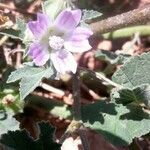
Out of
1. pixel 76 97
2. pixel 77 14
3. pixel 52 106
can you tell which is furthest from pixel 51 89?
pixel 77 14

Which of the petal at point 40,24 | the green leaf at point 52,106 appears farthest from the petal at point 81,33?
the green leaf at point 52,106

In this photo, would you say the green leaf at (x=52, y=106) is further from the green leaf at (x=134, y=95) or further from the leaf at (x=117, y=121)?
the green leaf at (x=134, y=95)

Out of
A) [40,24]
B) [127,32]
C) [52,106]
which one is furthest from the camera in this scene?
[127,32]

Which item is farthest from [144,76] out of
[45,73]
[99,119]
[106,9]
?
[106,9]

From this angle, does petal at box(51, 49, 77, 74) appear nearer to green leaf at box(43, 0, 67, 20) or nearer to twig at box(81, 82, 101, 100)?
green leaf at box(43, 0, 67, 20)

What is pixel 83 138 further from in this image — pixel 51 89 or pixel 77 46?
pixel 51 89

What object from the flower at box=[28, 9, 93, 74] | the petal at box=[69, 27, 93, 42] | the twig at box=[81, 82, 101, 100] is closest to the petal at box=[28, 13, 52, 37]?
the flower at box=[28, 9, 93, 74]
